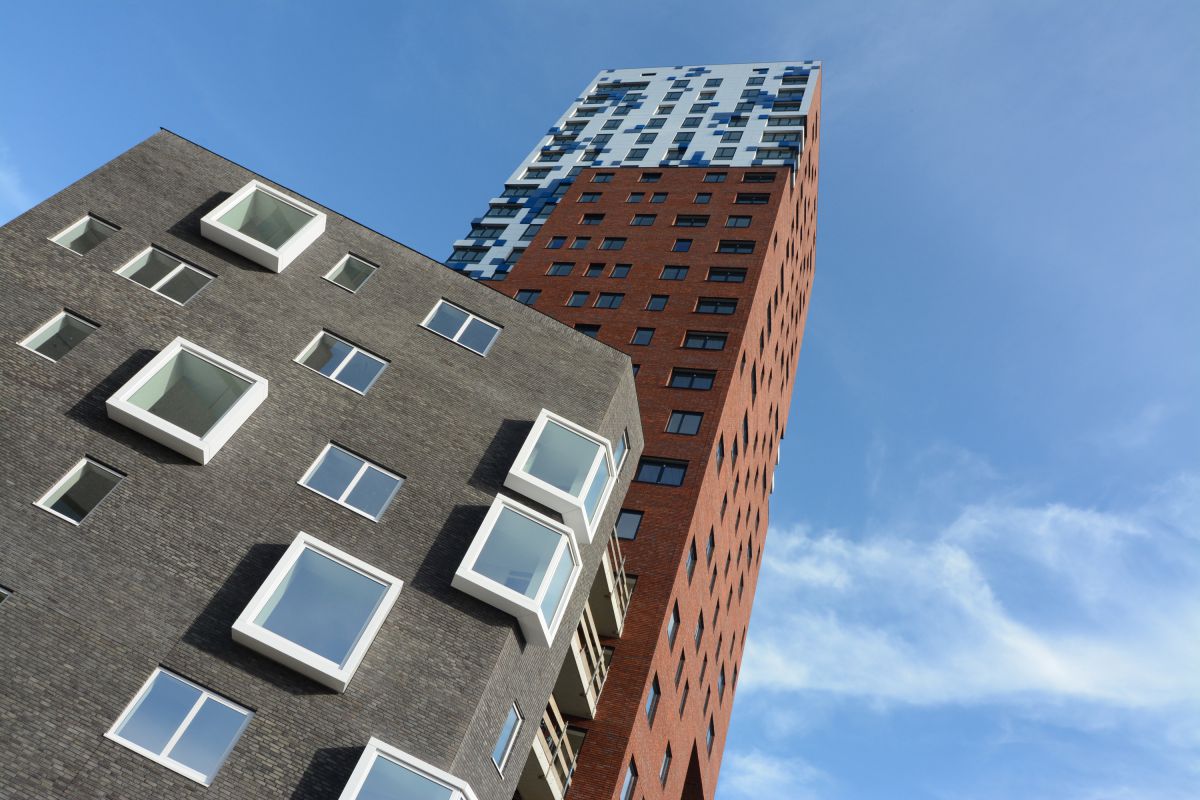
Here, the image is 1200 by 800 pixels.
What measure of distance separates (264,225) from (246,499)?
28.0 ft

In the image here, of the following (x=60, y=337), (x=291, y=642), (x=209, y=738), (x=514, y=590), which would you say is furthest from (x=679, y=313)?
(x=209, y=738)

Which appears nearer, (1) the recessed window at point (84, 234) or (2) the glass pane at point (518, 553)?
(2) the glass pane at point (518, 553)

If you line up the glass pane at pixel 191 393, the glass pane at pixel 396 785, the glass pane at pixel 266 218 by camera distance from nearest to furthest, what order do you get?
the glass pane at pixel 396 785, the glass pane at pixel 191 393, the glass pane at pixel 266 218

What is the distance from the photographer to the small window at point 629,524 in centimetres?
3534

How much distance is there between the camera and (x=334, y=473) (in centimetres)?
1994

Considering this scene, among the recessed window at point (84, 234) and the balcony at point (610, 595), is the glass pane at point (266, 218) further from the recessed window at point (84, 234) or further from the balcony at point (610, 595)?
the balcony at point (610, 595)

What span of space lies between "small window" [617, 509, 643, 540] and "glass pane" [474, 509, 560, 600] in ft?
50.0

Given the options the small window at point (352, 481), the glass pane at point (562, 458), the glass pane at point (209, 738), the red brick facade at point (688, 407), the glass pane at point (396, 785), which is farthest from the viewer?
the red brick facade at point (688, 407)

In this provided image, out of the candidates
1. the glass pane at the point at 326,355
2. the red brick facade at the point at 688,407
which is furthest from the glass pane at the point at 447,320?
the red brick facade at the point at 688,407

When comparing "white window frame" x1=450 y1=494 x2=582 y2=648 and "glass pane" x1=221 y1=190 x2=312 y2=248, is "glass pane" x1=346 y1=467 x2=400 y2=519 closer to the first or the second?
"white window frame" x1=450 y1=494 x2=582 y2=648

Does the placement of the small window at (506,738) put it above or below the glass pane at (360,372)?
below

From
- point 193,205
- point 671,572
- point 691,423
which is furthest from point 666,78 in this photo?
point 193,205

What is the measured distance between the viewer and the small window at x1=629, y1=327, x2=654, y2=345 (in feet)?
149

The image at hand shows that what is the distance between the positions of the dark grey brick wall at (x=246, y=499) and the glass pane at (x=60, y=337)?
0.87ft
